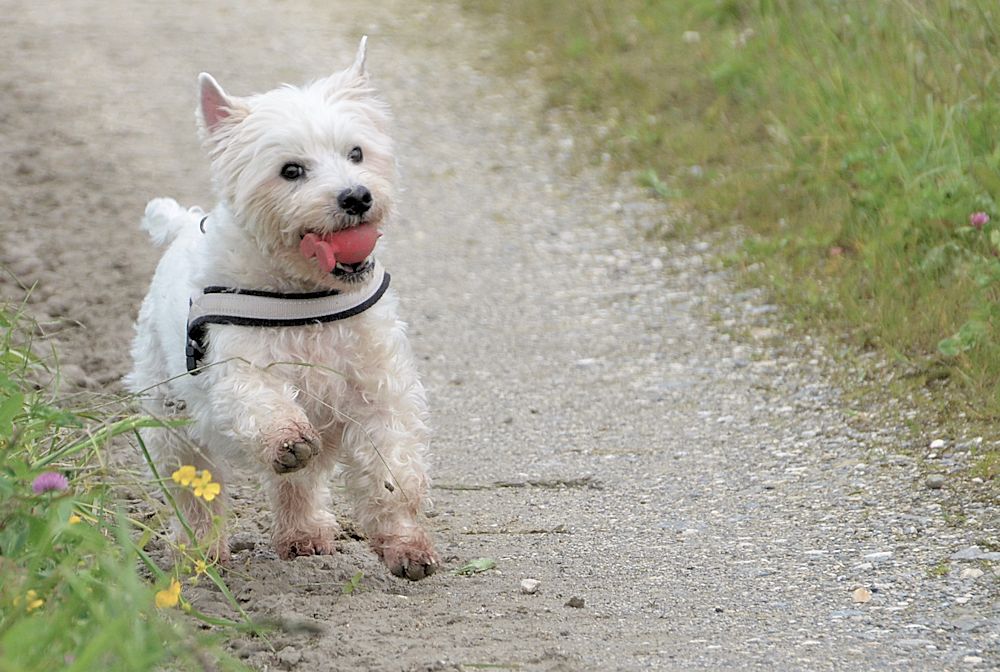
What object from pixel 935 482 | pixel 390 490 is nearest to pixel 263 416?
pixel 390 490

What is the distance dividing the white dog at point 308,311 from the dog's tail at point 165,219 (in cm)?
72

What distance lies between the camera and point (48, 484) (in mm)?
3562

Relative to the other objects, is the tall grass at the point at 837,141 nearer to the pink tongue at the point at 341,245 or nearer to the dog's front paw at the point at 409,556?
the dog's front paw at the point at 409,556

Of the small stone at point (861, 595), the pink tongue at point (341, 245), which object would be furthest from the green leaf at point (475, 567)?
the small stone at point (861, 595)

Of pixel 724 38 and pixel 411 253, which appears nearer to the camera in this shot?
pixel 411 253

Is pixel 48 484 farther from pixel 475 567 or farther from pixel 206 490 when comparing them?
pixel 475 567

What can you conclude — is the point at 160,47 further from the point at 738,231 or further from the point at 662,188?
the point at 738,231

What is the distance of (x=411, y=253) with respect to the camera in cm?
868

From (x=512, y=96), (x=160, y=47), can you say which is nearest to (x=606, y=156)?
(x=512, y=96)

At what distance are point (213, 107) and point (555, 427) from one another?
2.20 metres

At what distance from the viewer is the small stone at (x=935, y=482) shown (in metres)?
5.12

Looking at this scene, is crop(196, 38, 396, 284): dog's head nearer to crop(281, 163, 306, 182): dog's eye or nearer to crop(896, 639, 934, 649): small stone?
crop(281, 163, 306, 182): dog's eye

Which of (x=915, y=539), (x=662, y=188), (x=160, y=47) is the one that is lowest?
(x=160, y=47)

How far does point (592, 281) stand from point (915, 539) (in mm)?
3508
